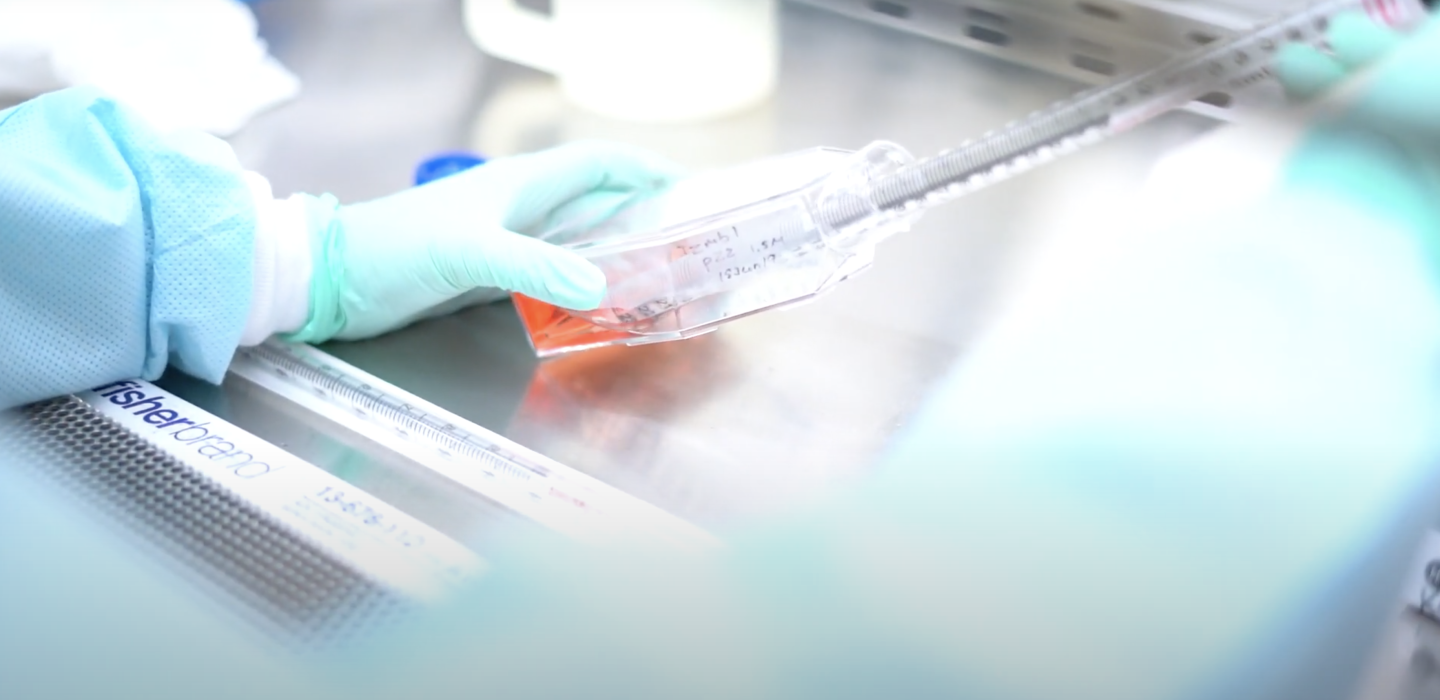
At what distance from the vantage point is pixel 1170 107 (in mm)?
661

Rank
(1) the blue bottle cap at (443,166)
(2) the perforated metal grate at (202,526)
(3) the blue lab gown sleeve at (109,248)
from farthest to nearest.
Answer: (1) the blue bottle cap at (443,166)
(3) the blue lab gown sleeve at (109,248)
(2) the perforated metal grate at (202,526)

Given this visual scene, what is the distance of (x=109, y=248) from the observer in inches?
24.9

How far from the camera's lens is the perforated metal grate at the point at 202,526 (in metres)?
0.51

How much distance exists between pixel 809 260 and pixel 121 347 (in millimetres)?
381

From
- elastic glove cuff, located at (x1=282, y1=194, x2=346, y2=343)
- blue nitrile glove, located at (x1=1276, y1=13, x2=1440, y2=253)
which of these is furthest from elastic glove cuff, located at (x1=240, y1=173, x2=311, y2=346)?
blue nitrile glove, located at (x1=1276, y1=13, x2=1440, y2=253)

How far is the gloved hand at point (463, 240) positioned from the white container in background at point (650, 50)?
18cm

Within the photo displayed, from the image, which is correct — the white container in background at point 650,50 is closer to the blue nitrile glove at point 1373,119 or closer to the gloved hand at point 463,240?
the gloved hand at point 463,240

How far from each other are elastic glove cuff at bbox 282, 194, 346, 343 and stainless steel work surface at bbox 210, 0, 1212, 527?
1.0 inches

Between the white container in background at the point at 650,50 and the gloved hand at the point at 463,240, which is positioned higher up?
the white container in background at the point at 650,50

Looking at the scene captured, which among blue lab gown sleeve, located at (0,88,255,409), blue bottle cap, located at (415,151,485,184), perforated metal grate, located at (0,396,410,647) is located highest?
blue bottle cap, located at (415,151,485,184)

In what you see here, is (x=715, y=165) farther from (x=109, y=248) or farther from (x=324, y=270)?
(x=109, y=248)

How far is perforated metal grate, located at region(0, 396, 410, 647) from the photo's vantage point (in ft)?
1.68

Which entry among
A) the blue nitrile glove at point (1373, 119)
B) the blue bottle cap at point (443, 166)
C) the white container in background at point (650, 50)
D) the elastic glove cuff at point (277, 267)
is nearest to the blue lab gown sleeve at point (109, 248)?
the elastic glove cuff at point (277, 267)

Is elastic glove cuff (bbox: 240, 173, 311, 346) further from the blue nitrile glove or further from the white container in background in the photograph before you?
the blue nitrile glove
